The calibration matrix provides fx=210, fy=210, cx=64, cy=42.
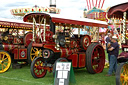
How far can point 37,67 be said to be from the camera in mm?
6031

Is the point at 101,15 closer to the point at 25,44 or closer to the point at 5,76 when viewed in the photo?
the point at 25,44

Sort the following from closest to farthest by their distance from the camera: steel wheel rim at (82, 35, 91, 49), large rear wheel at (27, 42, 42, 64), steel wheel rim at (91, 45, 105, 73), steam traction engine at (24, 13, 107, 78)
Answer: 1. steam traction engine at (24, 13, 107, 78)
2. steel wheel rim at (91, 45, 105, 73)
3. steel wheel rim at (82, 35, 91, 49)
4. large rear wheel at (27, 42, 42, 64)

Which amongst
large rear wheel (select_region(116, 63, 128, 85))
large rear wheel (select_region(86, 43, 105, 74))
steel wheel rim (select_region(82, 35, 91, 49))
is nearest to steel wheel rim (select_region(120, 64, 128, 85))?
large rear wheel (select_region(116, 63, 128, 85))

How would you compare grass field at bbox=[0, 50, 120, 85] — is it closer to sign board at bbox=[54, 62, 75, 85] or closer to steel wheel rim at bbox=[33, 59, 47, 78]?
steel wheel rim at bbox=[33, 59, 47, 78]

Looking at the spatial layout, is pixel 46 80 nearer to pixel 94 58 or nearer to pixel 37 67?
pixel 37 67

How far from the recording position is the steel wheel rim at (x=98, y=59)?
686 centimetres

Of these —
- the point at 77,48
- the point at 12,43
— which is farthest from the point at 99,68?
the point at 12,43

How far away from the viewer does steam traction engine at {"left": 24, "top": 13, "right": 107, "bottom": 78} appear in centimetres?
594

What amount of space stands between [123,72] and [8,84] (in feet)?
9.60

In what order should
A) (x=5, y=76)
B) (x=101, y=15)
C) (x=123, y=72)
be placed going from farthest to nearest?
(x=101, y=15) → (x=5, y=76) → (x=123, y=72)

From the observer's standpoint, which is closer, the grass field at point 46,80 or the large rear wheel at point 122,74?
the large rear wheel at point 122,74

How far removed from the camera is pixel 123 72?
4242 millimetres

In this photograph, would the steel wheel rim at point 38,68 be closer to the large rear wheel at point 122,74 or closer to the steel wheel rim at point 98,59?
the steel wheel rim at point 98,59

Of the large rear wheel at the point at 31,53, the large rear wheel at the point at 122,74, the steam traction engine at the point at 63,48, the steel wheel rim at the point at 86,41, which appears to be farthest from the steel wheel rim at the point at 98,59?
the large rear wheel at the point at 122,74
